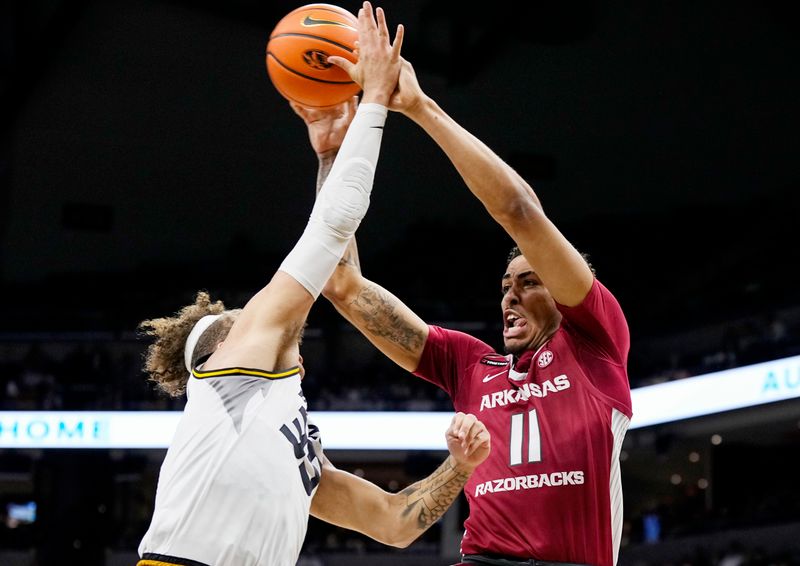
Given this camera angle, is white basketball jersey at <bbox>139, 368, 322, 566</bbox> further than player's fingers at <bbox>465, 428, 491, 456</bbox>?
No

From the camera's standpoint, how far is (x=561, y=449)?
11.1ft

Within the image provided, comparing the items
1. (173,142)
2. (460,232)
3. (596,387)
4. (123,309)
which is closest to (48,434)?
(123,309)

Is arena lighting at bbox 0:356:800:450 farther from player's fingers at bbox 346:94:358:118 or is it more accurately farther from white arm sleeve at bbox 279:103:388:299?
white arm sleeve at bbox 279:103:388:299

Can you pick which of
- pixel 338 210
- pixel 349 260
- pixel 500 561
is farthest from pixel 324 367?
pixel 338 210

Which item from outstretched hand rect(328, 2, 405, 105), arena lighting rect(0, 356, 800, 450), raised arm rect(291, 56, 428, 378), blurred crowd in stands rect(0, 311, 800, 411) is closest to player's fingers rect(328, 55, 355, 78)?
outstretched hand rect(328, 2, 405, 105)

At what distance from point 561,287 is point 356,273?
1.01 m

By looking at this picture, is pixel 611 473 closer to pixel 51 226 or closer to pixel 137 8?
pixel 137 8

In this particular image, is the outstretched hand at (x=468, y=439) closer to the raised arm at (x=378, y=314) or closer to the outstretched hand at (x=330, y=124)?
the raised arm at (x=378, y=314)

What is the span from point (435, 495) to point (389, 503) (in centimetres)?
17

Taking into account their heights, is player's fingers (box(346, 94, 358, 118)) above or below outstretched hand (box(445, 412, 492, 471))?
above

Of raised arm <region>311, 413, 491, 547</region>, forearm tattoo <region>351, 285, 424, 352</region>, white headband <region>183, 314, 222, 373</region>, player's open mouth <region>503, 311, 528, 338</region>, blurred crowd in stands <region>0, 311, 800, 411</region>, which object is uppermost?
blurred crowd in stands <region>0, 311, 800, 411</region>

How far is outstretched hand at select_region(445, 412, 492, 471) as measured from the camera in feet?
9.68

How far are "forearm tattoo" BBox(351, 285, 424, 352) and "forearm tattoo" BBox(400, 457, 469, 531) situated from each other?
2.69 ft

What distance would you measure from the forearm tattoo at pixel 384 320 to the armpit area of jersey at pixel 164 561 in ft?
5.21
